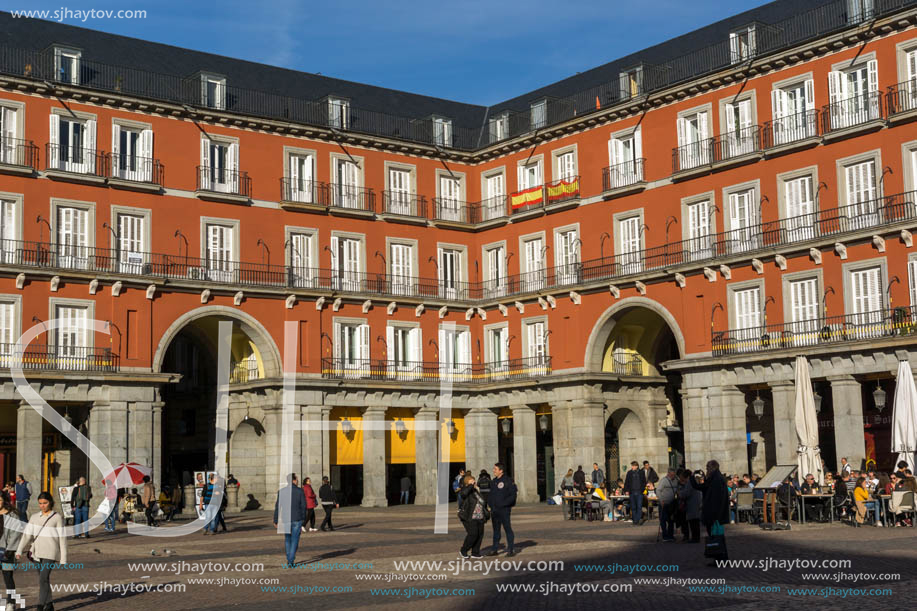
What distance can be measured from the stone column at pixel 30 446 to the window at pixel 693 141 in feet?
90.2

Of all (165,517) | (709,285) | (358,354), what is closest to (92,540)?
(165,517)

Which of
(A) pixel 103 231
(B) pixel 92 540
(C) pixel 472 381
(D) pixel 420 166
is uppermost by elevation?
(D) pixel 420 166

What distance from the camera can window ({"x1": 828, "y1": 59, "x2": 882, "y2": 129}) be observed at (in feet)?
134

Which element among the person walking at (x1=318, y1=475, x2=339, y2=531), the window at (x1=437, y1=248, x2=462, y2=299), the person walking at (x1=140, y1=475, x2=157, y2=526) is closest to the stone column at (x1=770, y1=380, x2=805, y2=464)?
the person walking at (x1=318, y1=475, x2=339, y2=531)

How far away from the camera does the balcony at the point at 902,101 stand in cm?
3947

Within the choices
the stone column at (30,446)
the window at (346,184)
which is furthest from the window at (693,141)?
the stone column at (30,446)

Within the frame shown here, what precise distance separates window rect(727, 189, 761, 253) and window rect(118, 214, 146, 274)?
77.9ft

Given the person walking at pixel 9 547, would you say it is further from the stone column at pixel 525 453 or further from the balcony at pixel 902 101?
the stone column at pixel 525 453

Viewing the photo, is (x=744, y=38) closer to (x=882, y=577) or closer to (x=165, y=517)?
(x=165, y=517)

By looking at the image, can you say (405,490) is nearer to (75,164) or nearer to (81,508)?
(75,164)

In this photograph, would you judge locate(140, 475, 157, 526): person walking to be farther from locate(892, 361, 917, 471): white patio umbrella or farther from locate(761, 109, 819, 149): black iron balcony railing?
locate(761, 109, 819, 149): black iron balcony railing

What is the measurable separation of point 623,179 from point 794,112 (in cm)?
844

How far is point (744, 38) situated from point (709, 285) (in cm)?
1010

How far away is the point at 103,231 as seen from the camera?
45625 millimetres
